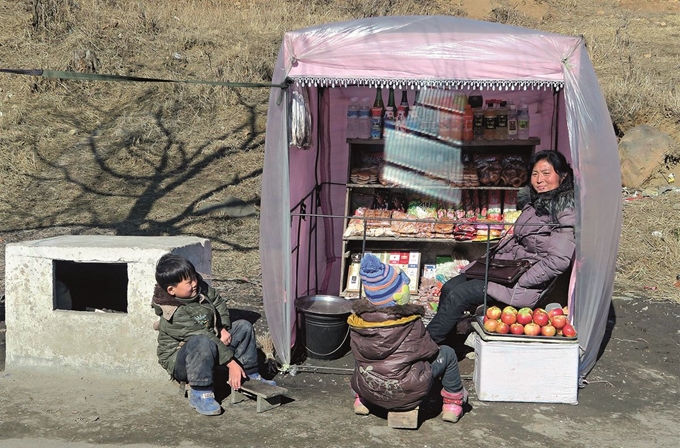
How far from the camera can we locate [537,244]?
6.12m

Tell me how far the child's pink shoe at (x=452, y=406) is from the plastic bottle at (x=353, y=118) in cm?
304

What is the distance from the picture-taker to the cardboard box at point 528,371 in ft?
17.9

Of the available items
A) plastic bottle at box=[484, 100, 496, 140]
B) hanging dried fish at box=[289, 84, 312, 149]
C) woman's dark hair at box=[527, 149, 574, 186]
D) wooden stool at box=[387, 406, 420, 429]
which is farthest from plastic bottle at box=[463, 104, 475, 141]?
wooden stool at box=[387, 406, 420, 429]

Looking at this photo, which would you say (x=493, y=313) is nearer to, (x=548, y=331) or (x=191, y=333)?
(x=548, y=331)

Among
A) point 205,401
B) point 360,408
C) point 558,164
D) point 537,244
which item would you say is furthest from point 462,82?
point 205,401

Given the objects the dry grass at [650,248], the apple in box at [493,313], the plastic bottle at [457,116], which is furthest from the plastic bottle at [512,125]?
the dry grass at [650,248]

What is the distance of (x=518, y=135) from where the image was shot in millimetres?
7207

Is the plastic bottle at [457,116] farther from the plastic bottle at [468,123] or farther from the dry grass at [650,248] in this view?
the dry grass at [650,248]

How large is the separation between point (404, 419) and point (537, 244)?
6.51ft

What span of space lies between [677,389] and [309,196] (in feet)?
11.3

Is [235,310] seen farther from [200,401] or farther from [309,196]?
[200,401]

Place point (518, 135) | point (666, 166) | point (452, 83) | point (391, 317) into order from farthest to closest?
point (666, 166), point (518, 135), point (452, 83), point (391, 317)

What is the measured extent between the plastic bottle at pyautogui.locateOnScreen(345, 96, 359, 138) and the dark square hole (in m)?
2.43

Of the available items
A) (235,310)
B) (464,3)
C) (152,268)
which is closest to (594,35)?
(464,3)
